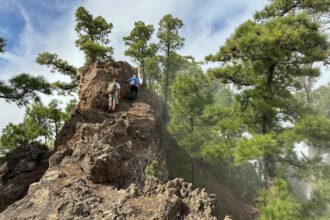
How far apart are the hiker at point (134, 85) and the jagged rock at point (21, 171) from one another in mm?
4864

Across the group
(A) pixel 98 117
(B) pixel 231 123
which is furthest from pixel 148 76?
(B) pixel 231 123

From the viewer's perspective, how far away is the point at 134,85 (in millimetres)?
16203

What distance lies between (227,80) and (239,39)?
1939 millimetres

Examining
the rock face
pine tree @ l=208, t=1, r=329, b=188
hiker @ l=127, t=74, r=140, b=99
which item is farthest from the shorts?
pine tree @ l=208, t=1, r=329, b=188

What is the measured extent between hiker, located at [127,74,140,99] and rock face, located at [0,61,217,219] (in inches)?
60.1

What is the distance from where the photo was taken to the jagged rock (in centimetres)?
1171

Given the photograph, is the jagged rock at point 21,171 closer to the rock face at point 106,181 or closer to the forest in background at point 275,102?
the rock face at point 106,181

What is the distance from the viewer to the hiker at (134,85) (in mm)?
16016

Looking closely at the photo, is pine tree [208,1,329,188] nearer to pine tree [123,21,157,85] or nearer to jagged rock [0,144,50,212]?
jagged rock [0,144,50,212]

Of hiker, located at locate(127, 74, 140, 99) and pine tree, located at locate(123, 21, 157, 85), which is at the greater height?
pine tree, located at locate(123, 21, 157, 85)

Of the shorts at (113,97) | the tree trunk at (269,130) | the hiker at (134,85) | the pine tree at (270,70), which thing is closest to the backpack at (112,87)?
the shorts at (113,97)

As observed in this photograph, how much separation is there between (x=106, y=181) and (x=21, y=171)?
202 inches

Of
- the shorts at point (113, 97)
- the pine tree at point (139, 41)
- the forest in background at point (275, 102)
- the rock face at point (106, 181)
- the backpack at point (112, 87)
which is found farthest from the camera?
the pine tree at point (139, 41)

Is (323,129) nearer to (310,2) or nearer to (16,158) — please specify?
(310,2)
